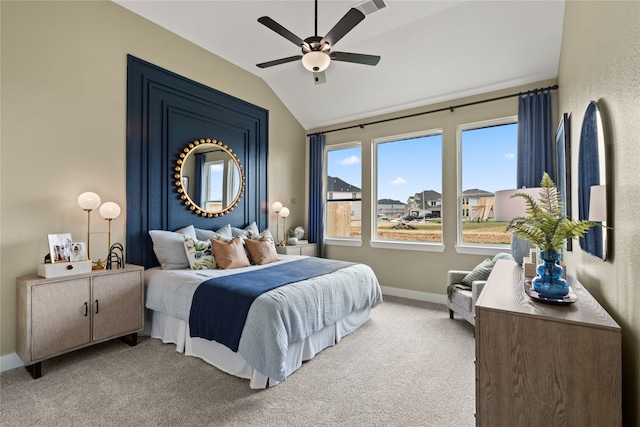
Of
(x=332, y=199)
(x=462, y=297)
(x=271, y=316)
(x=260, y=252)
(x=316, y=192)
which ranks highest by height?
(x=316, y=192)

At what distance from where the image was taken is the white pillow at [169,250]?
3412 millimetres

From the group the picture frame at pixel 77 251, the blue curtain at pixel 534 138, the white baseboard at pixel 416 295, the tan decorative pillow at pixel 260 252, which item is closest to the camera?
the picture frame at pixel 77 251

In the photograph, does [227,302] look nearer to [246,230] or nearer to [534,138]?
[246,230]

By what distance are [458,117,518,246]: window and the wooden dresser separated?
2919mm

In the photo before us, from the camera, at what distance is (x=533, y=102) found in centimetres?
369

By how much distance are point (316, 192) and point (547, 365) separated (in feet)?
15.0

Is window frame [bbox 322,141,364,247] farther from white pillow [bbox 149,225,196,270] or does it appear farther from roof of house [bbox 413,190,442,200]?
white pillow [bbox 149,225,196,270]

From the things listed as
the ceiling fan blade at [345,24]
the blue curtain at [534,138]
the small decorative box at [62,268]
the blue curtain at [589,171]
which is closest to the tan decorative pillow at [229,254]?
the small decorative box at [62,268]

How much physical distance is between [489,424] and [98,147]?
3909 mm

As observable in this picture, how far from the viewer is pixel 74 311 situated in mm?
2570

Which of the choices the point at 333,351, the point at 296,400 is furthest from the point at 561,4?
the point at 296,400

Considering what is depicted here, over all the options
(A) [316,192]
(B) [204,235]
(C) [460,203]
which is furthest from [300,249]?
(C) [460,203]

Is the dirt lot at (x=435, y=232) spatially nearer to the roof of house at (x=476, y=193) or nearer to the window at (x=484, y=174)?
the window at (x=484, y=174)

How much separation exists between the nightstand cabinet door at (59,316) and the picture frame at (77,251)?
237 millimetres
